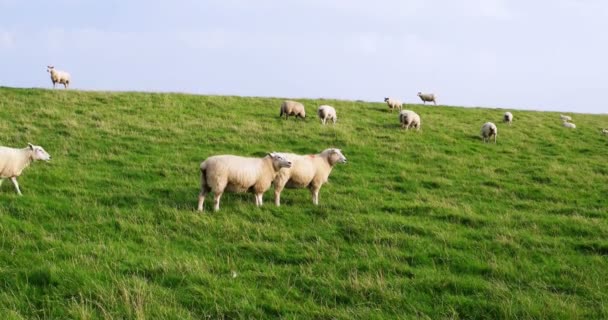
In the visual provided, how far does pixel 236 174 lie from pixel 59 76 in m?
25.1

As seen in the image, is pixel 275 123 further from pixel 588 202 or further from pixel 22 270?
pixel 22 270

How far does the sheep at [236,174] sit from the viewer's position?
11.1 metres

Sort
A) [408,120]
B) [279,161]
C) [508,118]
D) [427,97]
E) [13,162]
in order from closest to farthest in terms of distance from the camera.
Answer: [279,161] < [13,162] < [408,120] < [508,118] < [427,97]

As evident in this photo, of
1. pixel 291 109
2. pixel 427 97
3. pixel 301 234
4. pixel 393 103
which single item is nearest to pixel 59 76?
pixel 291 109

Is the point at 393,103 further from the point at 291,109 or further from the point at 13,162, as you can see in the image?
the point at 13,162

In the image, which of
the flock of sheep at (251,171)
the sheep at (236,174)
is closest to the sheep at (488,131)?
the flock of sheep at (251,171)

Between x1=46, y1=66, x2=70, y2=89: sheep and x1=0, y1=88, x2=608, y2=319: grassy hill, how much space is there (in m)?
11.2

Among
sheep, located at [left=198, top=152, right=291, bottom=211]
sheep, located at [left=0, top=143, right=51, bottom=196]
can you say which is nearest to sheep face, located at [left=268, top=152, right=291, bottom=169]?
sheep, located at [left=198, top=152, right=291, bottom=211]

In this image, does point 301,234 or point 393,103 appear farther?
point 393,103

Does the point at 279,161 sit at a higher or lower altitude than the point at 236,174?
higher

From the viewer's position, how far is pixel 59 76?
1264 inches

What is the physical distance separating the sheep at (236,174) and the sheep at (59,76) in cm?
2443

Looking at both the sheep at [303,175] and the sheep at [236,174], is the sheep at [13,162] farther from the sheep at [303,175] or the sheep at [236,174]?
the sheep at [303,175]

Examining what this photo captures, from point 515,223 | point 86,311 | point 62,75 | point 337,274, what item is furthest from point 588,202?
point 62,75
